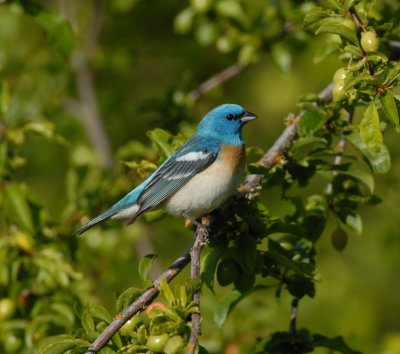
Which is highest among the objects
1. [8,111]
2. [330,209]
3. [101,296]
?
[8,111]

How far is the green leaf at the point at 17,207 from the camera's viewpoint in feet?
16.5

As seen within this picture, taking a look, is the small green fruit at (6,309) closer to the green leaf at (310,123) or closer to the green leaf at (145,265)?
the green leaf at (145,265)

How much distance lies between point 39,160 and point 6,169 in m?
4.12

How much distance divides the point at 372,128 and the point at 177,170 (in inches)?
71.9

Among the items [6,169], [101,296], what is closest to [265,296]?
[101,296]

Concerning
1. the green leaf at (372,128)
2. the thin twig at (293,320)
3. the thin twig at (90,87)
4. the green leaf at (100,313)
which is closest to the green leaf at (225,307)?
the thin twig at (293,320)

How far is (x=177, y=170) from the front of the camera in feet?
16.5

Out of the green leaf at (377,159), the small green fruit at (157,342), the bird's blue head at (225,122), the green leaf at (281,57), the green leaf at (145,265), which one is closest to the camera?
the small green fruit at (157,342)

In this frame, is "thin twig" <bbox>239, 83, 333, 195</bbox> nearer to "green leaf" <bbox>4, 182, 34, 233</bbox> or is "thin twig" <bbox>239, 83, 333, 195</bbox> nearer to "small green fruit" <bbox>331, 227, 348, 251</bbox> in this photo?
"small green fruit" <bbox>331, 227, 348, 251</bbox>

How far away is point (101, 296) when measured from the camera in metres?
8.30

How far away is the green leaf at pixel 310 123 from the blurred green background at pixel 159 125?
1580mm

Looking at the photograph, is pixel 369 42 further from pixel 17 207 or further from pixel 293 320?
pixel 17 207

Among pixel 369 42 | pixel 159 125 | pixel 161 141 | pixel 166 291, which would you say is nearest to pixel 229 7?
pixel 159 125

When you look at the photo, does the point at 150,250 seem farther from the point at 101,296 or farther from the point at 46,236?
the point at 46,236
